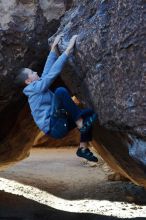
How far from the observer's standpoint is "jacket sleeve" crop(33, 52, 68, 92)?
4.81 metres

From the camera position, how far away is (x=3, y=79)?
22.2 ft

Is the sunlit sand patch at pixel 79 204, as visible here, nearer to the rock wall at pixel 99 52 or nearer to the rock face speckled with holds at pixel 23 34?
the rock wall at pixel 99 52

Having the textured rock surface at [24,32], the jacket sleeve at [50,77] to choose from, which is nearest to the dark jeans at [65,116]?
the jacket sleeve at [50,77]

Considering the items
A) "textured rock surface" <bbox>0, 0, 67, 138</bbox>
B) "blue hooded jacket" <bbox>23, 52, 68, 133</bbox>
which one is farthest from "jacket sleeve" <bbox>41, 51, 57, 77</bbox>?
"textured rock surface" <bbox>0, 0, 67, 138</bbox>

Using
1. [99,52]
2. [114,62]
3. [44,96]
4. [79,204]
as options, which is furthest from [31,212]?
[114,62]

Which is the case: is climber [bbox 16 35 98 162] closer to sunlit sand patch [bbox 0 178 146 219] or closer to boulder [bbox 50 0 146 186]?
boulder [bbox 50 0 146 186]

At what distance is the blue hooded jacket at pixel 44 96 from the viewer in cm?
483

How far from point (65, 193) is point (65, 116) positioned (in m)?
5.82

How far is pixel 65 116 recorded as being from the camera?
4.82 meters

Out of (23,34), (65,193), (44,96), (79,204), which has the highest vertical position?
(23,34)

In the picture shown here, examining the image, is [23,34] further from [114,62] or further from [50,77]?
[114,62]

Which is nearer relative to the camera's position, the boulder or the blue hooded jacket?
the boulder

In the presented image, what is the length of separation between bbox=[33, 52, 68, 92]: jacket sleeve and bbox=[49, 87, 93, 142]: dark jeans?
0.13 metres

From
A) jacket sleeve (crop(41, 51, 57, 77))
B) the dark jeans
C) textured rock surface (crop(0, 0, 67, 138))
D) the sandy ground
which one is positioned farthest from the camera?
the sandy ground
